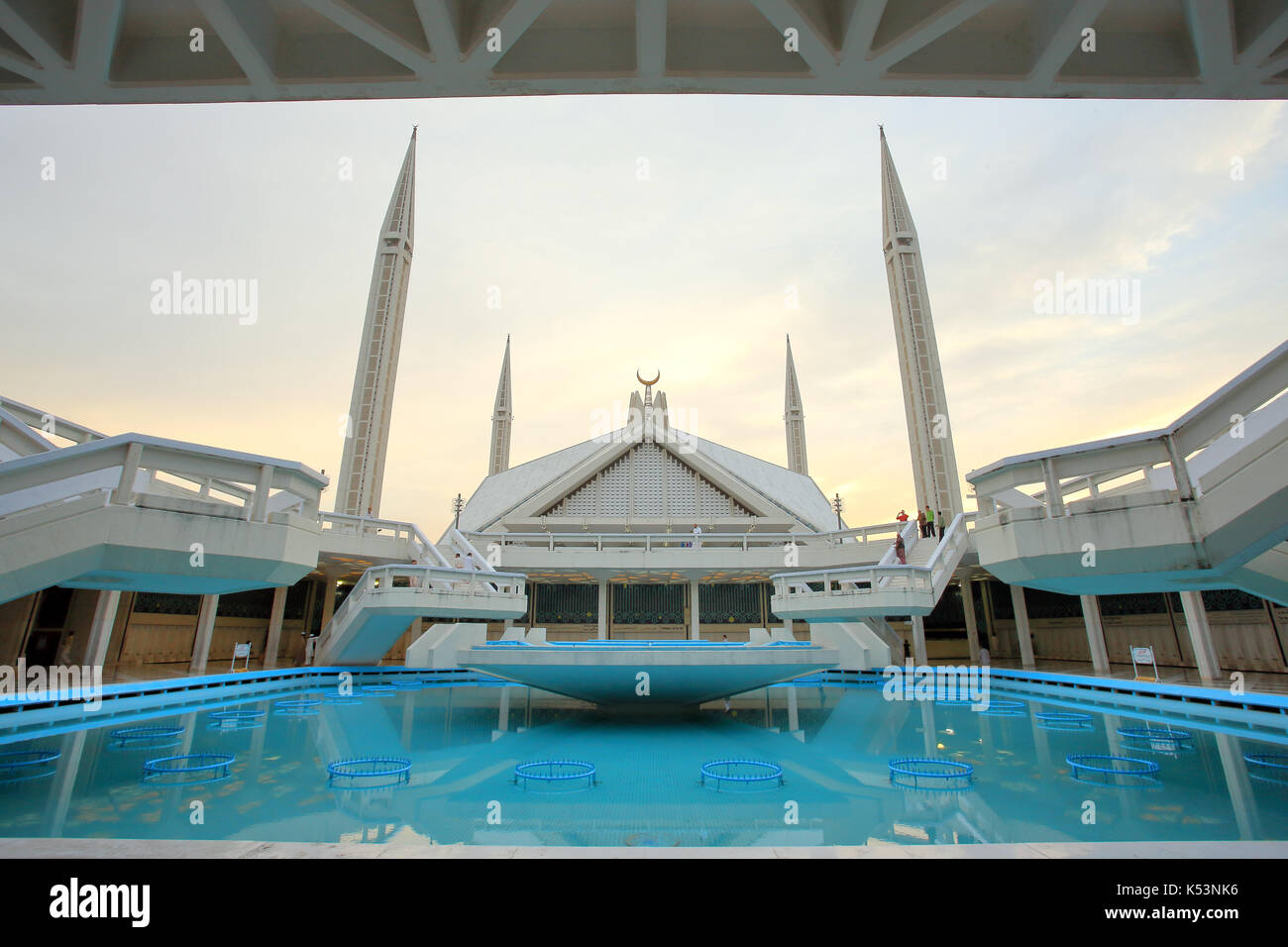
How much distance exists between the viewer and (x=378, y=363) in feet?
82.4


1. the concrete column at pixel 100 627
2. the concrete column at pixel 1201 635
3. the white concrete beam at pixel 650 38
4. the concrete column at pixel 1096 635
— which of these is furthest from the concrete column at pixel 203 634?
the concrete column at pixel 1201 635

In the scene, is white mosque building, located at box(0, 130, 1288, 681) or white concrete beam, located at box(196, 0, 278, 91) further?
white mosque building, located at box(0, 130, 1288, 681)

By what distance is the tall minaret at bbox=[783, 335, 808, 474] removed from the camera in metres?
44.6

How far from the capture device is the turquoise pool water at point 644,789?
12.2ft

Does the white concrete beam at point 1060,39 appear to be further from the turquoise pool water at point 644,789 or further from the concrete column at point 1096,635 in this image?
the concrete column at point 1096,635

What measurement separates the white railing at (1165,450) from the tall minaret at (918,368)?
19.0 m

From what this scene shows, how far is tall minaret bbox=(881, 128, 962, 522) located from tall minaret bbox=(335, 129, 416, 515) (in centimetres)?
1987

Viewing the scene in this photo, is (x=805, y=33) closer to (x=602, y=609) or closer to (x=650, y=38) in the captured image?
(x=650, y=38)

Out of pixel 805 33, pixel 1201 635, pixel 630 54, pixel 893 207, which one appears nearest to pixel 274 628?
pixel 630 54

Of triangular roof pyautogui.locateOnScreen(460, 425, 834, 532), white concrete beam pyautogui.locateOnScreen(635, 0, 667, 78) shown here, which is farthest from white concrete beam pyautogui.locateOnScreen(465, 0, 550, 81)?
triangular roof pyautogui.locateOnScreen(460, 425, 834, 532)

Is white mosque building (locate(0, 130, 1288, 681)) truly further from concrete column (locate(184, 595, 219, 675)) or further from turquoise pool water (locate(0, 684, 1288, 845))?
turquoise pool water (locate(0, 684, 1288, 845))

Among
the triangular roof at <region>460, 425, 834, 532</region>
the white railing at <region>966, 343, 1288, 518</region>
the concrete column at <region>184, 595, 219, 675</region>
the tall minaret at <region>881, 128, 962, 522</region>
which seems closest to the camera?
the white railing at <region>966, 343, 1288, 518</region>
